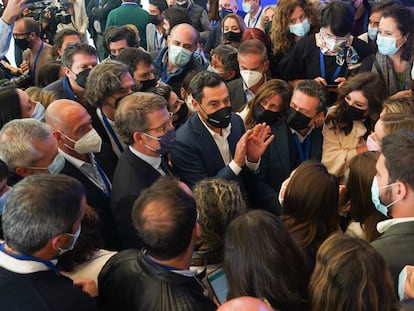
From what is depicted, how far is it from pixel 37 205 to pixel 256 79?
2263mm

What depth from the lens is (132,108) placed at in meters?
2.44

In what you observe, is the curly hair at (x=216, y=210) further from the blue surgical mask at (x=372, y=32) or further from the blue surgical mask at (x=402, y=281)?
the blue surgical mask at (x=372, y=32)

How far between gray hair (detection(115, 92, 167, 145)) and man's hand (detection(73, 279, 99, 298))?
94 cm

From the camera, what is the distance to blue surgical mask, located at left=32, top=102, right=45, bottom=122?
2.77m

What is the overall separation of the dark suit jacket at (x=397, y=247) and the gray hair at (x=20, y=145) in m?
1.58

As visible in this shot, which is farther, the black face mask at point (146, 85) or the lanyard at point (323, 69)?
the lanyard at point (323, 69)

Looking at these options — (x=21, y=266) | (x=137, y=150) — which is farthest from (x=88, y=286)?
(x=137, y=150)

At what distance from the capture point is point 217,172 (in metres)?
2.73

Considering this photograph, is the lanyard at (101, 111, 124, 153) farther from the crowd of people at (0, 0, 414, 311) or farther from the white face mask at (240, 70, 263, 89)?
the white face mask at (240, 70, 263, 89)

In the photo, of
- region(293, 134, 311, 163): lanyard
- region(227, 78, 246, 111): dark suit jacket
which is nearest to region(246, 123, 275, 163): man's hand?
region(293, 134, 311, 163): lanyard

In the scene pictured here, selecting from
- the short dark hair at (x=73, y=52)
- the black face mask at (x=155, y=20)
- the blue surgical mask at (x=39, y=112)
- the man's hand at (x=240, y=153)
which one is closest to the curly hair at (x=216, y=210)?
the man's hand at (x=240, y=153)

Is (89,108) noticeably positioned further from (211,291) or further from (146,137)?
(211,291)

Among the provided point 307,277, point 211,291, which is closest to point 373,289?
point 307,277

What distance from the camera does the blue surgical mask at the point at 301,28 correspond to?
392 centimetres
